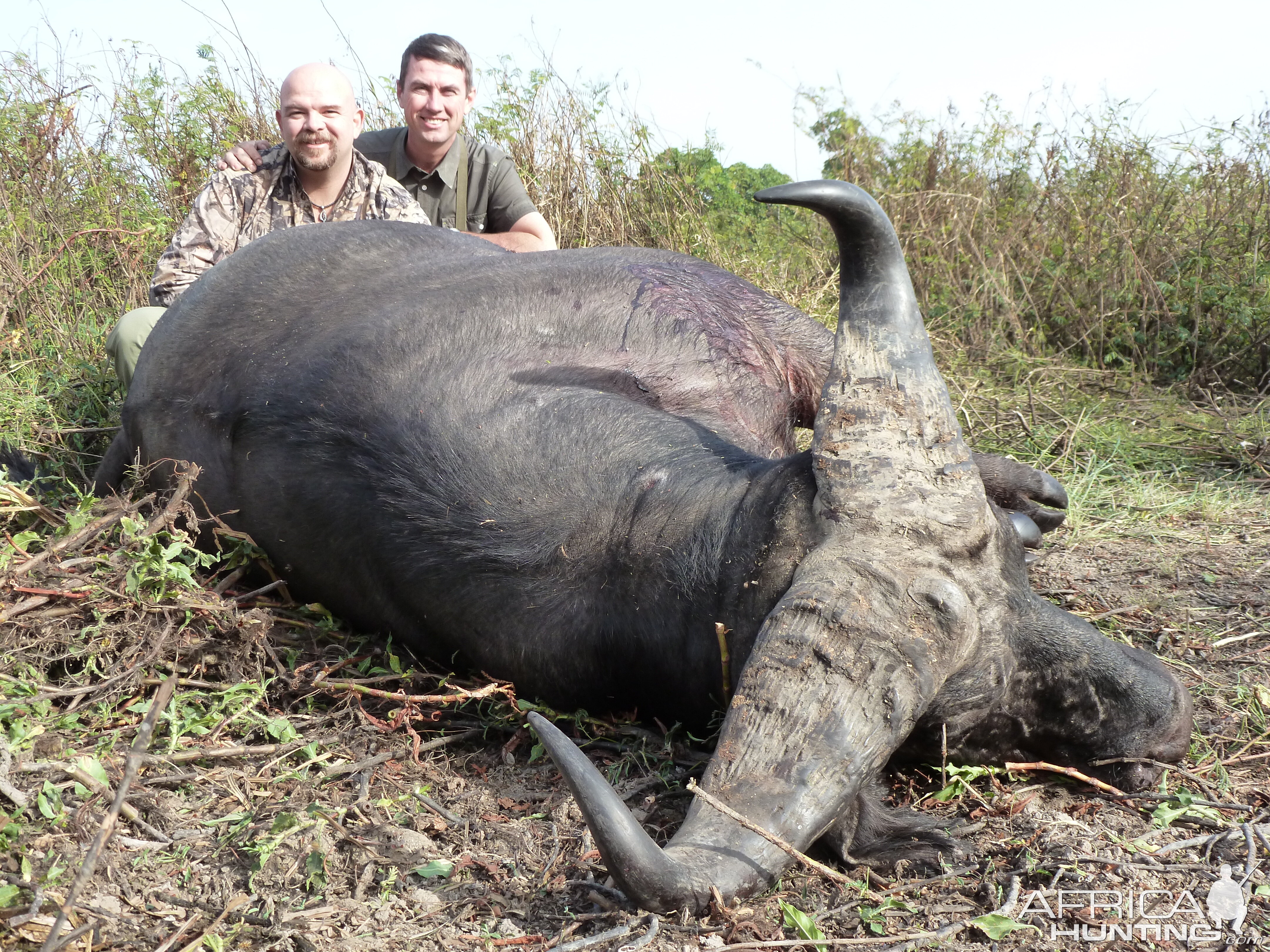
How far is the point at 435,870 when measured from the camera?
79.7 inches

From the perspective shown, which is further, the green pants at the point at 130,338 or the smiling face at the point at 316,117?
the smiling face at the point at 316,117

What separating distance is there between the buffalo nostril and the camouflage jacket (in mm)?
2717

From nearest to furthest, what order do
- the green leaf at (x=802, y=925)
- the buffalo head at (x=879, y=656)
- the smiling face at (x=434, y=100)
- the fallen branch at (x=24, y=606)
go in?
the buffalo head at (x=879, y=656) < the green leaf at (x=802, y=925) < the fallen branch at (x=24, y=606) < the smiling face at (x=434, y=100)

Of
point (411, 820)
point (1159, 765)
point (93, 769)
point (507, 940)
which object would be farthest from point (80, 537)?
point (1159, 765)

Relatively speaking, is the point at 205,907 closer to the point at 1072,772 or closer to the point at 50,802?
the point at 50,802

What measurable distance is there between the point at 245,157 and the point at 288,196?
301mm

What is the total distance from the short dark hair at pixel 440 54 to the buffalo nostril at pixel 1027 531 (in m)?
4.04

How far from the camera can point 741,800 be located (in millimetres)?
1684

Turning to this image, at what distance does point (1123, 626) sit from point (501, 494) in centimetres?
181

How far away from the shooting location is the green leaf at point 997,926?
183 centimetres

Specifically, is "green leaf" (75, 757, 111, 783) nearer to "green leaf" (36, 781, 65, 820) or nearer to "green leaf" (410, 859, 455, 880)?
"green leaf" (36, 781, 65, 820)

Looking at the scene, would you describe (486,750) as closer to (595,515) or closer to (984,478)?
(595,515)

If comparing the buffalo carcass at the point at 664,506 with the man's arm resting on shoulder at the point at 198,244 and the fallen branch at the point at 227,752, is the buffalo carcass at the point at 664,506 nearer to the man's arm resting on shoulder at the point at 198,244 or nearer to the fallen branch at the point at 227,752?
the fallen branch at the point at 227,752

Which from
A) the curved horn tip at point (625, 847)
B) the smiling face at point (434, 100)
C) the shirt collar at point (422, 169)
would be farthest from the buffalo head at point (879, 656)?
the shirt collar at point (422, 169)
